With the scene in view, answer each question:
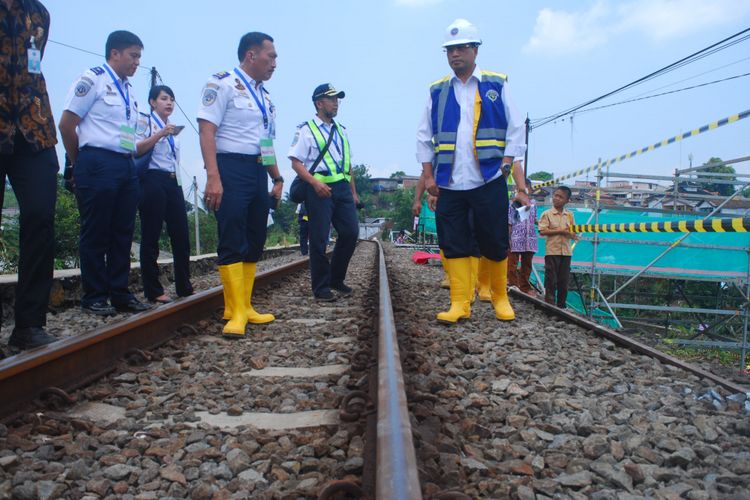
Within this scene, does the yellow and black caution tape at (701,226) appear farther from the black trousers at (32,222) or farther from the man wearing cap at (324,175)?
the black trousers at (32,222)

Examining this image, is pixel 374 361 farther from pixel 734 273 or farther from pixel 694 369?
pixel 734 273

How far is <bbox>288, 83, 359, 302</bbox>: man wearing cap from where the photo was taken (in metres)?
5.41

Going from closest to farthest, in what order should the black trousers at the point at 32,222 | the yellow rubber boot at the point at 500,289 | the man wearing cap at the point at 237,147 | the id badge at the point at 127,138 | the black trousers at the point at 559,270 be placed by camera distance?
1. the black trousers at the point at 32,222
2. the man wearing cap at the point at 237,147
3. the id badge at the point at 127,138
4. the yellow rubber boot at the point at 500,289
5. the black trousers at the point at 559,270

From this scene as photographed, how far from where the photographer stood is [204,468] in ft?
5.77

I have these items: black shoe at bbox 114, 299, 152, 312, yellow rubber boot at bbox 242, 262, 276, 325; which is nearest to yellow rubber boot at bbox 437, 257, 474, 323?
yellow rubber boot at bbox 242, 262, 276, 325

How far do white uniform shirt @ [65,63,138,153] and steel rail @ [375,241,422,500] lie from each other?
292cm

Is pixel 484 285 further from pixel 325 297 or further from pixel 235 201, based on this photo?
pixel 235 201

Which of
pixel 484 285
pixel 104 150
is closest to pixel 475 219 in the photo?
pixel 484 285

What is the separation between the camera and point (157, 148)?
16.2 ft

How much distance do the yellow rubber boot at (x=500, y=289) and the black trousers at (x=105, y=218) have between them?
2.94 metres

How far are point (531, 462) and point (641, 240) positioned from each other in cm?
758

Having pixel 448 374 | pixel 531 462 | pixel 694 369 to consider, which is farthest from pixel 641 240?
pixel 531 462

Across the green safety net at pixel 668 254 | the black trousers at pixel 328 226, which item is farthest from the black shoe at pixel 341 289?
the green safety net at pixel 668 254

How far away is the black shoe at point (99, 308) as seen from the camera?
4254mm
